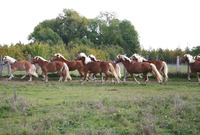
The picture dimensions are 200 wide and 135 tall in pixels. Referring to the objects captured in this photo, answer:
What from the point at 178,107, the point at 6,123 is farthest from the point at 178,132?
the point at 6,123

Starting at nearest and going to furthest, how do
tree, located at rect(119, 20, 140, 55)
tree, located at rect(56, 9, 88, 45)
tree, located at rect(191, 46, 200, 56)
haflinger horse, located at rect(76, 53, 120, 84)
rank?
haflinger horse, located at rect(76, 53, 120, 84) < tree, located at rect(191, 46, 200, 56) < tree, located at rect(119, 20, 140, 55) < tree, located at rect(56, 9, 88, 45)

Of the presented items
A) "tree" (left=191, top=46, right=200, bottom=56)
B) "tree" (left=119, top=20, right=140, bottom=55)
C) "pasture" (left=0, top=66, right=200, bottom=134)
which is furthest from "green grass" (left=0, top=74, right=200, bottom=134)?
"tree" (left=119, top=20, right=140, bottom=55)

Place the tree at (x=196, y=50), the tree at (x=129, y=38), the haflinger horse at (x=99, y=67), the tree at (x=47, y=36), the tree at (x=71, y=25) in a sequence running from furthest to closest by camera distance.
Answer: the tree at (x=71, y=25), the tree at (x=129, y=38), the tree at (x=47, y=36), the tree at (x=196, y=50), the haflinger horse at (x=99, y=67)

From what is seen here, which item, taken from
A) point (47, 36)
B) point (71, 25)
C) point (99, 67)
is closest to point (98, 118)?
point (99, 67)

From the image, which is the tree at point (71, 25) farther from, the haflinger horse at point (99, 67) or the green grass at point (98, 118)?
the green grass at point (98, 118)

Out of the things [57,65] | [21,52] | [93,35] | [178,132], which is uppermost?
[93,35]

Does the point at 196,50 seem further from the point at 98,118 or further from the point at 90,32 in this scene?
the point at 90,32

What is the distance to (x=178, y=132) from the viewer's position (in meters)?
5.73

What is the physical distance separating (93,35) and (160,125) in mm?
53951

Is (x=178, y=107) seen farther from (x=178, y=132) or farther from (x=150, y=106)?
(x=178, y=132)

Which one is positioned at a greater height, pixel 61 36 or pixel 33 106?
pixel 61 36

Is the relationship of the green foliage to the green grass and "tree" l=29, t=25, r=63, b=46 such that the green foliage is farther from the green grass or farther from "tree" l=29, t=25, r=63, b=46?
"tree" l=29, t=25, r=63, b=46

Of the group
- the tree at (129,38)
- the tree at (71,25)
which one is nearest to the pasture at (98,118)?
the tree at (129,38)

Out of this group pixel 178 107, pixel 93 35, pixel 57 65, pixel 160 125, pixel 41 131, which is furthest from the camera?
pixel 93 35
